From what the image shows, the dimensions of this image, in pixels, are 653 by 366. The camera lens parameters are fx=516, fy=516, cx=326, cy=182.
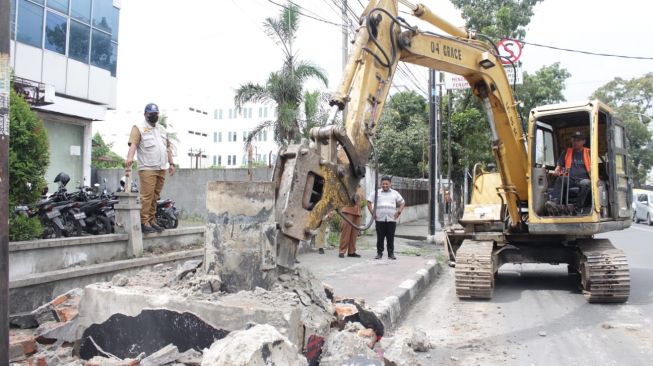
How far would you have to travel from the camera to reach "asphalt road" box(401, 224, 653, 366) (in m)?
4.72

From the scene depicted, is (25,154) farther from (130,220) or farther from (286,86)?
(286,86)

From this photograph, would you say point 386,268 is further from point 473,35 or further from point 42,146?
point 42,146

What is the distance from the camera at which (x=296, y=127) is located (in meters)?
18.4

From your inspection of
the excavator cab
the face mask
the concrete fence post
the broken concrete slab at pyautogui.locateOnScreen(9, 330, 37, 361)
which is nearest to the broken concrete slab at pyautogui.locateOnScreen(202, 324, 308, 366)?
the broken concrete slab at pyautogui.locateOnScreen(9, 330, 37, 361)

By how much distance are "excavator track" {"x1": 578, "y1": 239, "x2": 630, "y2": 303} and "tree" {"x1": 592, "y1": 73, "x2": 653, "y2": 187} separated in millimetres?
37267

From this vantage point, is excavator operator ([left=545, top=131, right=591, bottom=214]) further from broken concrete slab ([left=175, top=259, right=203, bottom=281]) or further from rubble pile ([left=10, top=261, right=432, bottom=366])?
broken concrete slab ([left=175, top=259, right=203, bottom=281])

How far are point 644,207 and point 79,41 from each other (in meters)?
27.4

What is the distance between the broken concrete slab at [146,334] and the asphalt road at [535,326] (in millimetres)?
2138

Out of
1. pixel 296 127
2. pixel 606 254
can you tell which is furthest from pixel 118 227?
pixel 296 127

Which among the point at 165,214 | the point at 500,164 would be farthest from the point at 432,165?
the point at 165,214

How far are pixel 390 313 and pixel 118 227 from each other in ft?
11.9

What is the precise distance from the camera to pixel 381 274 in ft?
28.2

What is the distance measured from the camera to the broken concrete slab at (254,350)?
2.82 metres

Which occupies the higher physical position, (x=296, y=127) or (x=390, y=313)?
(x=296, y=127)
